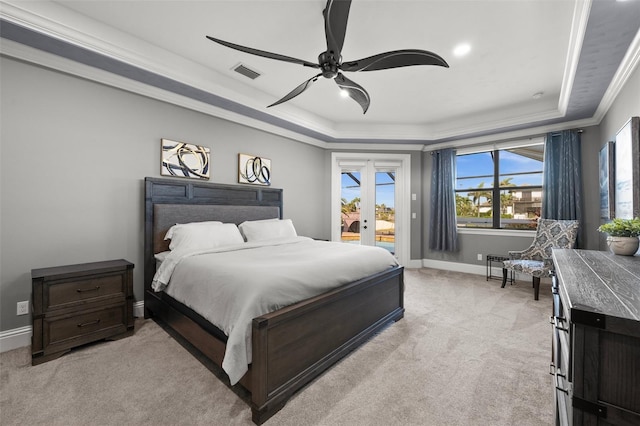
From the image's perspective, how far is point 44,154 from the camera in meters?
2.52

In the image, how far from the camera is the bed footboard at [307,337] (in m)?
1.60

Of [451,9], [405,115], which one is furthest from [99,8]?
[405,115]

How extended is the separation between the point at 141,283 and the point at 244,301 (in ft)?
7.01

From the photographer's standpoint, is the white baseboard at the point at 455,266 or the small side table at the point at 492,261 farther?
the white baseboard at the point at 455,266

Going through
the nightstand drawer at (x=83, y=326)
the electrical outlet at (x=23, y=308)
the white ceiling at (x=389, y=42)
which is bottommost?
the nightstand drawer at (x=83, y=326)

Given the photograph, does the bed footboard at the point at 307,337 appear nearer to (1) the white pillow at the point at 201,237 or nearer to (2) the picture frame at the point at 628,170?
(1) the white pillow at the point at 201,237

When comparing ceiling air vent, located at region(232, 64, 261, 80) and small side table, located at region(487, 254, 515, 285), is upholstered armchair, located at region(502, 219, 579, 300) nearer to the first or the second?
small side table, located at region(487, 254, 515, 285)

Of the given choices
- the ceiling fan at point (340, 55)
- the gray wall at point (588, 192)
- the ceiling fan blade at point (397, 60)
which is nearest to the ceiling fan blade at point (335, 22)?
the ceiling fan at point (340, 55)

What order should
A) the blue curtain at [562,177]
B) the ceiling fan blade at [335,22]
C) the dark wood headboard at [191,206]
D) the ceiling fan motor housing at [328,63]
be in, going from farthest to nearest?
1. the blue curtain at [562,177]
2. the dark wood headboard at [191,206]
3. the ceiling fan motor housing at [328,63]
4. the ceiling fan blade at [335,22]

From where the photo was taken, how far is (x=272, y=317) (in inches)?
64.8

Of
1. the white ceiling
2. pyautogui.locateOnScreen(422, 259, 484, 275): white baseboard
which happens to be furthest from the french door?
the white ceiling

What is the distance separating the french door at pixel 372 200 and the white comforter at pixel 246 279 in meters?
2.81

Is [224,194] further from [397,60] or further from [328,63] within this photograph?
[397,60]

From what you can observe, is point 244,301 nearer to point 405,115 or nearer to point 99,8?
point 99,8
